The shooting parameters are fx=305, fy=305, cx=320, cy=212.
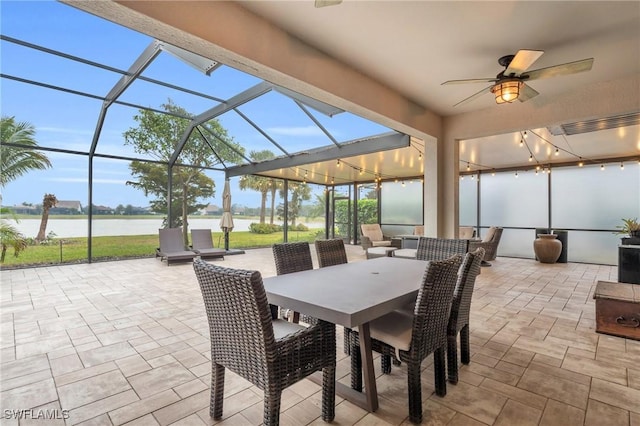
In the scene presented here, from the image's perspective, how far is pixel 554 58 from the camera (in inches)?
125

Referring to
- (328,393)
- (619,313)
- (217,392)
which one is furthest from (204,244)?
(619,313)

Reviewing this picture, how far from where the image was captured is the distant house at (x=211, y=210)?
33.4 ft

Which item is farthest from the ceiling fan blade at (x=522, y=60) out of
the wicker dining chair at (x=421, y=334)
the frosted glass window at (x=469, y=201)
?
the frosted glass window at (x=469, y=201)

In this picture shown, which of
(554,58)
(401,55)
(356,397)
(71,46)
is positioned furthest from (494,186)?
(71,46)

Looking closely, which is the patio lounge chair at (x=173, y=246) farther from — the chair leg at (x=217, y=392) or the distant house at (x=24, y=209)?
the chair leg at (x=217, y=392)

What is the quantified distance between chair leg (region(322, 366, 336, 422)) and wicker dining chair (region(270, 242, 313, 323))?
1.06 meters

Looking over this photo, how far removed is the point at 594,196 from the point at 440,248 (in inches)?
282

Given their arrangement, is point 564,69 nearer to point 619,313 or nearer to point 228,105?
point 619,313

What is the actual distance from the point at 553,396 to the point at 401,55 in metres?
3.18

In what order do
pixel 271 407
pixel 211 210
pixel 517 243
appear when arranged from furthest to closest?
pixel 211 210, pixel 517 243, pixel 271 407

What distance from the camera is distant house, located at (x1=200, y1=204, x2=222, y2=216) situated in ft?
33.4

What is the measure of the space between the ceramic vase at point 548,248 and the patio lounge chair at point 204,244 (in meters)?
8.16

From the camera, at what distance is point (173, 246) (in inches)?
311

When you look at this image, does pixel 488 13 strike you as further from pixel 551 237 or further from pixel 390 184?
pixel 390 184
